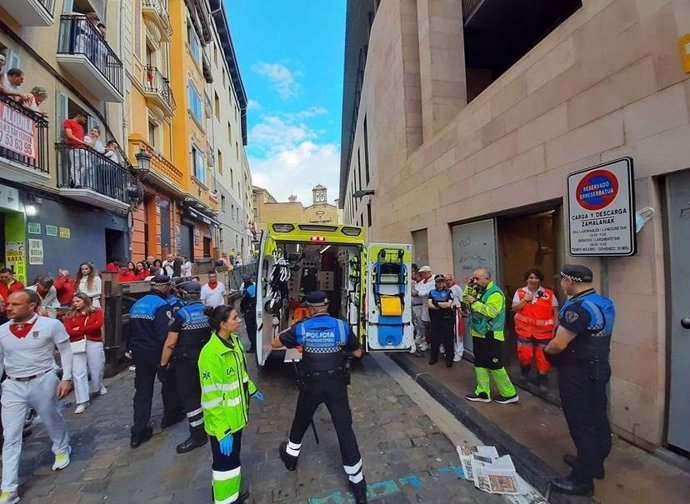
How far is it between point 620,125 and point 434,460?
389cm

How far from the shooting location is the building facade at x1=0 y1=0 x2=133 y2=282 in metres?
7.18

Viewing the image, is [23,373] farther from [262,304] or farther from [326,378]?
[262,304]

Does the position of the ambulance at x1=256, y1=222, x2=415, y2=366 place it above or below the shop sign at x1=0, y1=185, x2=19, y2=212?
below

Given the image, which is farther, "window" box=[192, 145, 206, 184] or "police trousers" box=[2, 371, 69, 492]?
"window" box=[192, 145, 206, 184]

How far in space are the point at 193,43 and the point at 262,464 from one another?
21822 mm

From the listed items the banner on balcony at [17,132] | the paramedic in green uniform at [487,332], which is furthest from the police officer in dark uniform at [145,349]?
the banner on balcony at [17,132]

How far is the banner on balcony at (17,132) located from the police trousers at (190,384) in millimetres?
6077

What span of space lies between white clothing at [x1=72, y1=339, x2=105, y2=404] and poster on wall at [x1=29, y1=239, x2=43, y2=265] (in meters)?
4.18

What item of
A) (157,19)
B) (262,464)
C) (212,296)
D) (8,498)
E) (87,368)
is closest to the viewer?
(8,498)

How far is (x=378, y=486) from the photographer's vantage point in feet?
10.3

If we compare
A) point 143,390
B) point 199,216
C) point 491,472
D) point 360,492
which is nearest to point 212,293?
point 143,390

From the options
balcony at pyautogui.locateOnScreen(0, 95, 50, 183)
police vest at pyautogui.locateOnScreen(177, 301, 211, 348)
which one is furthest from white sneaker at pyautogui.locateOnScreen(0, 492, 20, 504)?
balcony at pyautogui.locateOnScreen(0, 95, 50, 183)

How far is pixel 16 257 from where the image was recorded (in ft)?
24.7

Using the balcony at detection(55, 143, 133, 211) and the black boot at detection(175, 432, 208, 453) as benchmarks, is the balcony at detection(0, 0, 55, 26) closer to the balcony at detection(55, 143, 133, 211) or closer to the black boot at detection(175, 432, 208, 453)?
the balcony at detection(55, 143, 133, 211)
